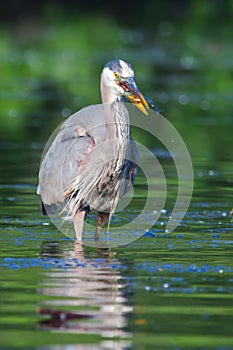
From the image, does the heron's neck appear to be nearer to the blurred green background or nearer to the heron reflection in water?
the heron reflection in water

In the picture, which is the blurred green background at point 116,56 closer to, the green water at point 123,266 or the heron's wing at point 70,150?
the green water at point 123,266

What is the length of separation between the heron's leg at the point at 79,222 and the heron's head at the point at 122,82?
108cm

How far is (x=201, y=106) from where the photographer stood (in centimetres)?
2116

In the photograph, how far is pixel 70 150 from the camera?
9344 mm

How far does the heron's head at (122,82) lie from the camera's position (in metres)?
8.84

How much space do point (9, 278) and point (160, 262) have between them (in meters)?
1.19

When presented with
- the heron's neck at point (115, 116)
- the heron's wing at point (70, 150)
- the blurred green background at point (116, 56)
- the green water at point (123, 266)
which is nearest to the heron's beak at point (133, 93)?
the heron's neck at point (115, 116)

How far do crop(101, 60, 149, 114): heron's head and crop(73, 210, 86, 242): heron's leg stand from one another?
1.08m

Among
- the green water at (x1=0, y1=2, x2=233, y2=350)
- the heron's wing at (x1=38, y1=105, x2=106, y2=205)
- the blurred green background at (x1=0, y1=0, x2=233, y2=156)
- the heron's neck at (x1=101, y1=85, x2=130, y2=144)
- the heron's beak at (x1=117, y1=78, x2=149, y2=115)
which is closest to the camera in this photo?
the green water at (x1=0, y1=2, x2=233, y2=350)

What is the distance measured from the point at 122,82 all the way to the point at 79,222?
1.29 m

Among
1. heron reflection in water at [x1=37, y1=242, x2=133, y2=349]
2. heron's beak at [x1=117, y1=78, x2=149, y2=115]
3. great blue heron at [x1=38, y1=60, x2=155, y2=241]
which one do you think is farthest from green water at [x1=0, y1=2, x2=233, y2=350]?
heron's beak at [x1=117, y1=78, x2=149, y2=115]

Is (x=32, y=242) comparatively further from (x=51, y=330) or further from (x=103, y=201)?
(x=51, y=330)

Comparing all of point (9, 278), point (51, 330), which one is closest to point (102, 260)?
point (9, 278)

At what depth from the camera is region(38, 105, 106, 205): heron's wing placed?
9320 millimetres
